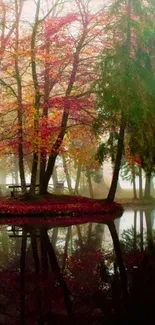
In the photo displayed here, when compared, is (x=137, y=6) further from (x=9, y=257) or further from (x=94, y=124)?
(x=9, y=257)

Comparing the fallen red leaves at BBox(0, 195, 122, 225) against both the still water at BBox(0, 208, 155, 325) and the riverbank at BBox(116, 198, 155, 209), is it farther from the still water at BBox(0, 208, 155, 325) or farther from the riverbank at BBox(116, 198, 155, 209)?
the riverbank at BBox(116, 198, 155, 209)

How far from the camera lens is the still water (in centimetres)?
529

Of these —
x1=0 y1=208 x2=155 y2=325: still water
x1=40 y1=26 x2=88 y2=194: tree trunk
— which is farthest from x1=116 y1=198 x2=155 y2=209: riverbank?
x1=0 y1=208 x2=155 y2=325: still water

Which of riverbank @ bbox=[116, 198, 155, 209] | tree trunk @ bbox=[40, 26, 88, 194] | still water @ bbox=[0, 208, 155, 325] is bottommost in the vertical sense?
still water @ bbox=[0, 208, 155, 325]

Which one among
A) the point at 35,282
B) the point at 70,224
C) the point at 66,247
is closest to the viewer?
the point at 35,282

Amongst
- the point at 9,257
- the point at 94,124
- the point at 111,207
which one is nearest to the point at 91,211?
the point at 111,207

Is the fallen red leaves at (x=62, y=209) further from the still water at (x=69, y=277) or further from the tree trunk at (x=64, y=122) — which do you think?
the still water at (x=69, y=277)

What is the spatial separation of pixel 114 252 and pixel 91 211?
974cm

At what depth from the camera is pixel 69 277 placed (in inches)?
280

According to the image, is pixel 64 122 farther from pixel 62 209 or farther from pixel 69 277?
pixel 69 277

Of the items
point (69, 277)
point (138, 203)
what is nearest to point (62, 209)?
point (69, 277)

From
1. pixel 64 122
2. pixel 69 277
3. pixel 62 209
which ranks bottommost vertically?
pixel 69 277

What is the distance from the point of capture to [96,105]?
1938 cm

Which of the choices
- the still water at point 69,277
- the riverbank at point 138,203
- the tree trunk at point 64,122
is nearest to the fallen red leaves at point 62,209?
the tree trunk at point 64,122
